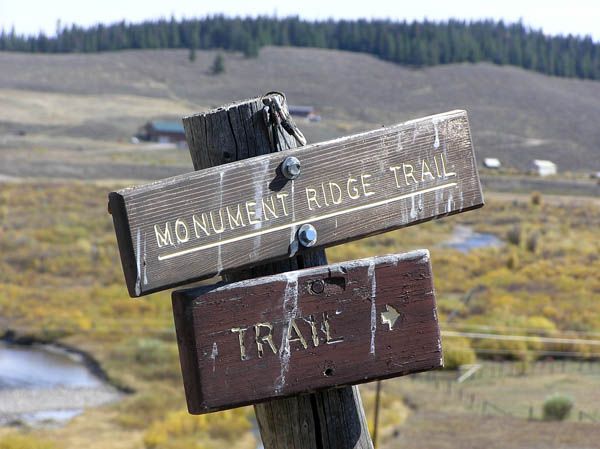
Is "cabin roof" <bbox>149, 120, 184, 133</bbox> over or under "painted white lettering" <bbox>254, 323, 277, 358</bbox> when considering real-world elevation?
under

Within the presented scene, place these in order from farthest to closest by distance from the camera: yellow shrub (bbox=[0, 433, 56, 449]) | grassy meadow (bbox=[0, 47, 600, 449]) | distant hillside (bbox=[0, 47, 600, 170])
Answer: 1. distant hillside (bbox=[0, 47, 600, 170])
2. grassy meadow (bbox=[0, 47, 600, 449])
3. yellow shrub (bbox=[0, 433, 56, 449])

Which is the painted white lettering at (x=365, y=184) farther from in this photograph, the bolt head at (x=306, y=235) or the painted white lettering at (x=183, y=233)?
the painted white lettering at (x=183, y=233)

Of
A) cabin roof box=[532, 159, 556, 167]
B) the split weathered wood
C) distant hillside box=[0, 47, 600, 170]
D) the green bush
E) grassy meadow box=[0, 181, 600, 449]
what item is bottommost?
cabin roof box=[532, 159, 556, 167]

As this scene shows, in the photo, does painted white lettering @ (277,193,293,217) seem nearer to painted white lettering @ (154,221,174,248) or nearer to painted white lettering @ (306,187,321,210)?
painted white lettering @ (306,187,321,210)

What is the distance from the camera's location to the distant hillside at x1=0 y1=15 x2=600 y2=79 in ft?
379

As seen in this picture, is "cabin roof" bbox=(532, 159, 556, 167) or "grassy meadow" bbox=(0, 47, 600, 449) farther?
"cabin roof" bbox=(532, 159, 556, 167)

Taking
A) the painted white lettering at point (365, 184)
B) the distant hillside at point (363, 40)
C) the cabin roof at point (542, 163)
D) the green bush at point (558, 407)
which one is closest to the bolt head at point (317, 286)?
the painted white lettering at point (365, 184)

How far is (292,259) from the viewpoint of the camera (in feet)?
7.54

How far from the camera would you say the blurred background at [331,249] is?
14.3 meters

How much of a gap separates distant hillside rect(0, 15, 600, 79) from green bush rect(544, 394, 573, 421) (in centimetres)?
10071

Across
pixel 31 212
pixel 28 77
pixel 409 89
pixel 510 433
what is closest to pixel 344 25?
pixel 409 89

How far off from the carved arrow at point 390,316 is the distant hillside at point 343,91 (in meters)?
69.1

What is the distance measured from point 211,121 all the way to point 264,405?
0.69m

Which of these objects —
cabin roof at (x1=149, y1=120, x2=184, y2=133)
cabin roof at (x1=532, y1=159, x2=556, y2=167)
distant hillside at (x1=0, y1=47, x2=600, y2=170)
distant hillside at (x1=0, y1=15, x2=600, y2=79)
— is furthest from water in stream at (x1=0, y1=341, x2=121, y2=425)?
distant hillside at (x1=0, y1=15, x2=600, y2=79)
